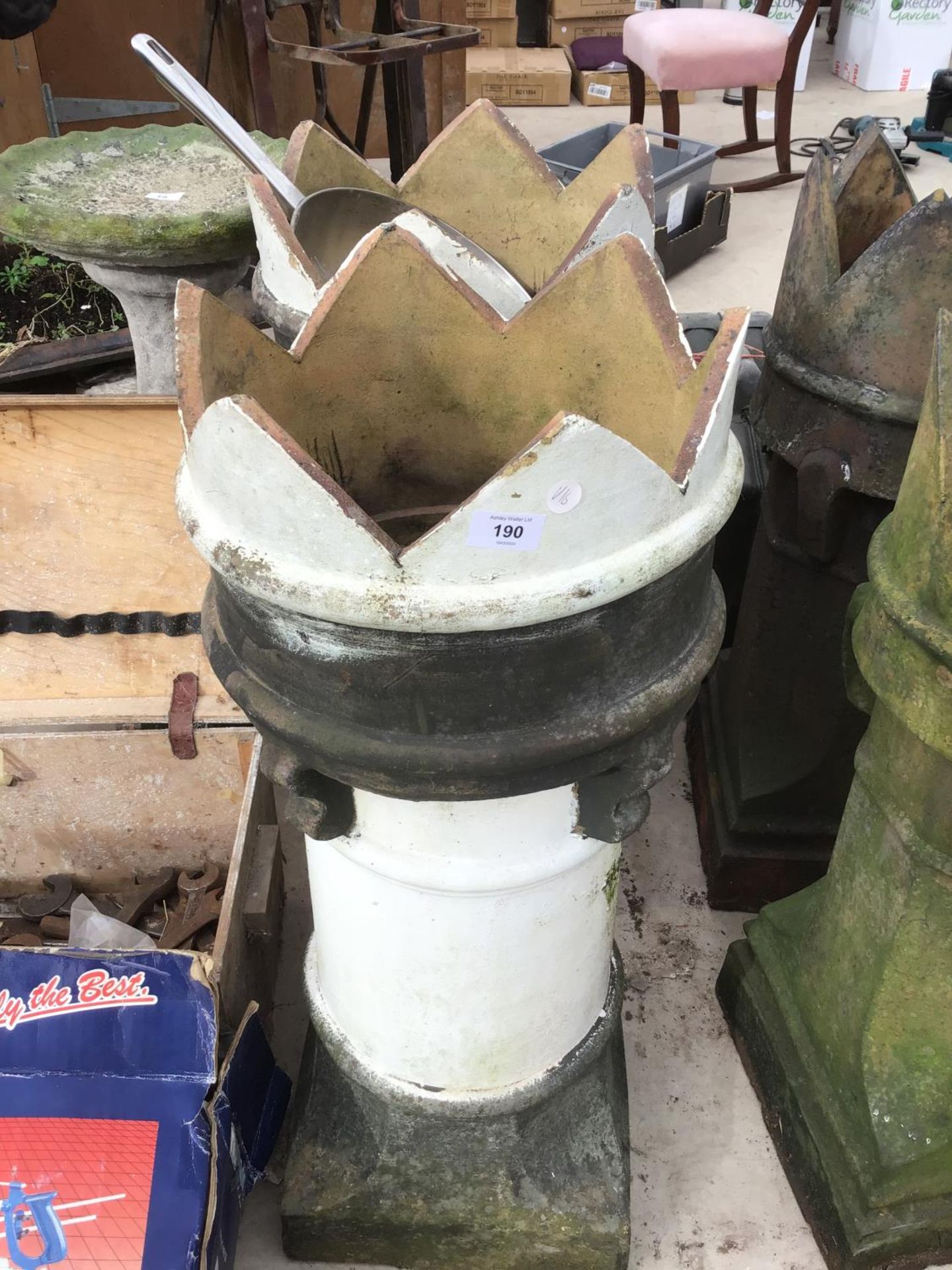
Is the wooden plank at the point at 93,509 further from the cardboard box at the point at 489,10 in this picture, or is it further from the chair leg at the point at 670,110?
the cardboard box at the point at 489,10

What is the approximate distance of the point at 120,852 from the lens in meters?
1.86

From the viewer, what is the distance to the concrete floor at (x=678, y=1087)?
55.0 inches

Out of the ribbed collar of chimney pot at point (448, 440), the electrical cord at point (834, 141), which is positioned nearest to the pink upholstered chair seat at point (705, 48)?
the electrical cord at point (834, 141)

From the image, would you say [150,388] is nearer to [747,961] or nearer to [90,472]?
[90,472]

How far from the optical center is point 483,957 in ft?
3.74

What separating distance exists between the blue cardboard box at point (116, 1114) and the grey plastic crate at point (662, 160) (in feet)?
9.74

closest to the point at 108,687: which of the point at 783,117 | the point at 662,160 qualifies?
the point at 662,160

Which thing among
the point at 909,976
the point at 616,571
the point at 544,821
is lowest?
the point at 909,976

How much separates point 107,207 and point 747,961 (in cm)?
168

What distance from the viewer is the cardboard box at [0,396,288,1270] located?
113cm

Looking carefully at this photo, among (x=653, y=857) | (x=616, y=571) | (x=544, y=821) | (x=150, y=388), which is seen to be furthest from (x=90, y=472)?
(x=653, y=857)

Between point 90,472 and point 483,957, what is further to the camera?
point 90,472

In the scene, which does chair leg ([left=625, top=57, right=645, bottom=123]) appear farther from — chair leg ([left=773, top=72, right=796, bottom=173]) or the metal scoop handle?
the metal scoop handle

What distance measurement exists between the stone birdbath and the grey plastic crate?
1.63m
